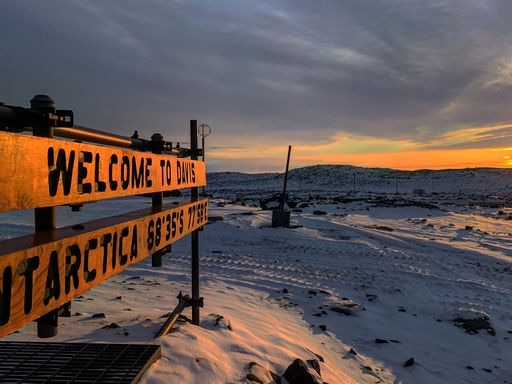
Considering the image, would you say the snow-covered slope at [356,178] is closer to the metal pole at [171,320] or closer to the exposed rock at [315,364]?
the exposed rock at [315,364]

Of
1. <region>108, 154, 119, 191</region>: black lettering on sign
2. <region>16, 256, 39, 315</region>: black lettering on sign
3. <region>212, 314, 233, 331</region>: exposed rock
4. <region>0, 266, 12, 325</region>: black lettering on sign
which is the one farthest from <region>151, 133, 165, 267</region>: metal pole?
<region>0, 266, 12, 325</region>: black lettering on sign

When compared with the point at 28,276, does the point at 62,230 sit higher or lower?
higher

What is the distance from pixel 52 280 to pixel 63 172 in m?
0.50

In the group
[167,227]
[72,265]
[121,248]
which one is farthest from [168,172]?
[72,265]

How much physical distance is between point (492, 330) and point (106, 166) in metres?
7.75

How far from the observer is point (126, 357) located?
4.01 meters

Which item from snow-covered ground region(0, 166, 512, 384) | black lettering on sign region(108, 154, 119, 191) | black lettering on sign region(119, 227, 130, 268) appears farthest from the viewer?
snow-covered ground region(0, 166, 512, 384)

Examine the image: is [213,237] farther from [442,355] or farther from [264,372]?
[264,372]

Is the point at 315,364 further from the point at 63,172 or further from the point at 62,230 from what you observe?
the point at 63,172

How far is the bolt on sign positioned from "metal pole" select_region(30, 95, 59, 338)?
72 millimetres

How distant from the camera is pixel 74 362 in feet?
12.6

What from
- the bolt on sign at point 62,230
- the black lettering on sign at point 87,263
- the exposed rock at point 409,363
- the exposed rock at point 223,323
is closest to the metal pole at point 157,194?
the bolt on sign at point 62,230

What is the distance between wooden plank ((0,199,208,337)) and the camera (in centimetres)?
181

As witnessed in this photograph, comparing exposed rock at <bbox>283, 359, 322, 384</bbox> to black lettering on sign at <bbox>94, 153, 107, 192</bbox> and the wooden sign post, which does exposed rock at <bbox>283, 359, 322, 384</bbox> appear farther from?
black lettering on sign at <bbox>94, 153, 107, 192</bbox>
